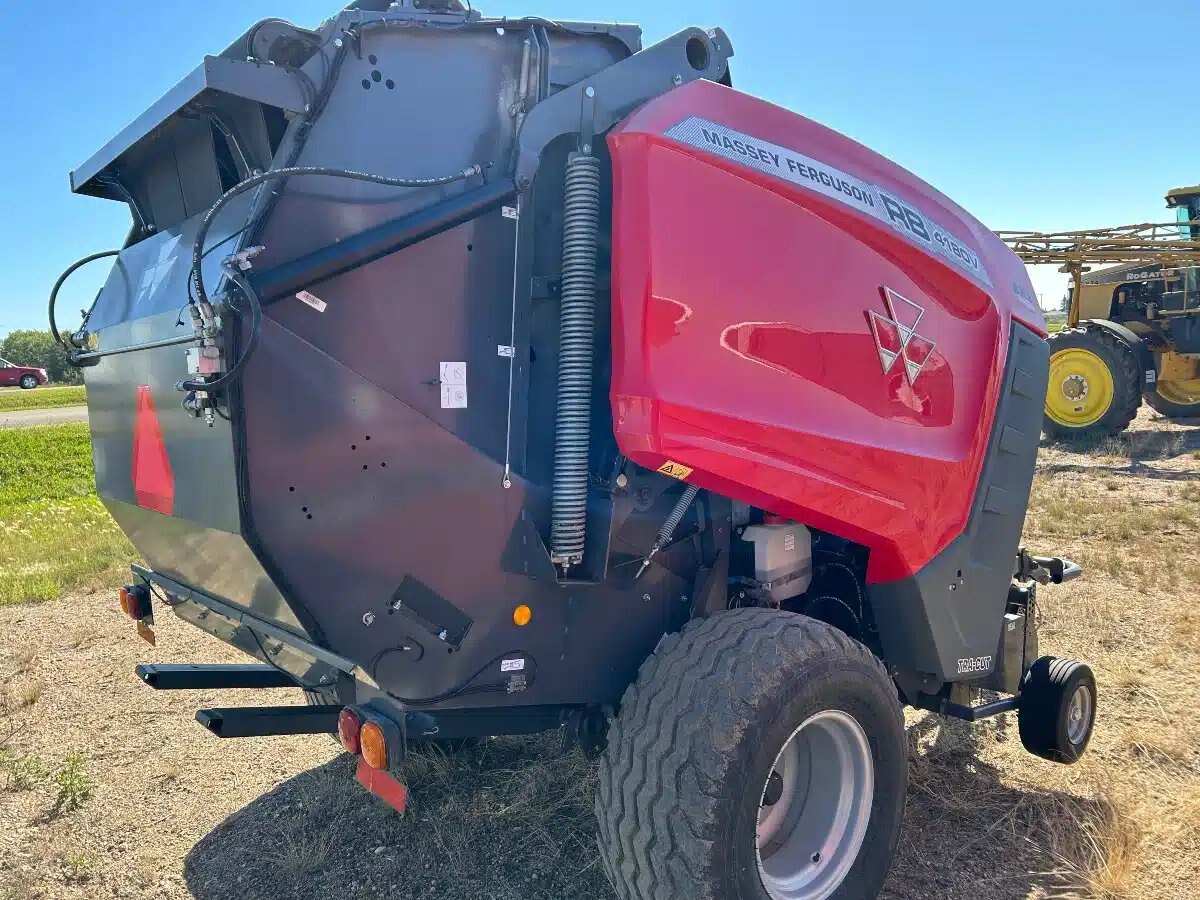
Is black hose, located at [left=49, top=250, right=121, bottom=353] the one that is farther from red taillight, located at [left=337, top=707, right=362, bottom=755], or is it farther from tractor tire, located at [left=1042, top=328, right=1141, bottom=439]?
tractor tire, located at [left=1042, top=328, right=1141, bottom=439]

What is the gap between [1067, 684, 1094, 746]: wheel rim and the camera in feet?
11.8

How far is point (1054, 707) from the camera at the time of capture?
3.51 meters

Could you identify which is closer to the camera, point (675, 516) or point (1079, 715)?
point (675, 516)

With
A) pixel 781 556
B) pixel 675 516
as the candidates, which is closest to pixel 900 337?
pixel 781 556

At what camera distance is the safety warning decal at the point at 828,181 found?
95.6 inches

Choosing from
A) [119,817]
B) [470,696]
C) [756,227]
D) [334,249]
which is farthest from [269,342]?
[119,817]

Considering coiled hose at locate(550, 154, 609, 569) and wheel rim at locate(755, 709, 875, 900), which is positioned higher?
coiled hose at locate(550, 154, 609, 569)

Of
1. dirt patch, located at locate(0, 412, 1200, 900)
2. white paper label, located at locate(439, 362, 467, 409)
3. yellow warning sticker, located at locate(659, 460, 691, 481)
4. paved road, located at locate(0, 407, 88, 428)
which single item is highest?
white paper label, located at locate(439, 362, 467, 409)

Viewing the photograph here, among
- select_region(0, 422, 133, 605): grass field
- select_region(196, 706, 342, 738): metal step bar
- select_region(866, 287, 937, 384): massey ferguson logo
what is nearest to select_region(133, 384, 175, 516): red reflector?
select_region(196, 706, 342, 738): metal step bar

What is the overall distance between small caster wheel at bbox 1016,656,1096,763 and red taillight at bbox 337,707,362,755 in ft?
8.60

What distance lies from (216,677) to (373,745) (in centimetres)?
113

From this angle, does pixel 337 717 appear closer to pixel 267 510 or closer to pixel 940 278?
pixel 267 510

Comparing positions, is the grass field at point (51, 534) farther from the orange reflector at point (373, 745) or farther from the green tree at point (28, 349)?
the green tree at point (28, 349)

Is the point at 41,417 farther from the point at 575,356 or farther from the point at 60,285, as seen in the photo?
the point at 575,356
